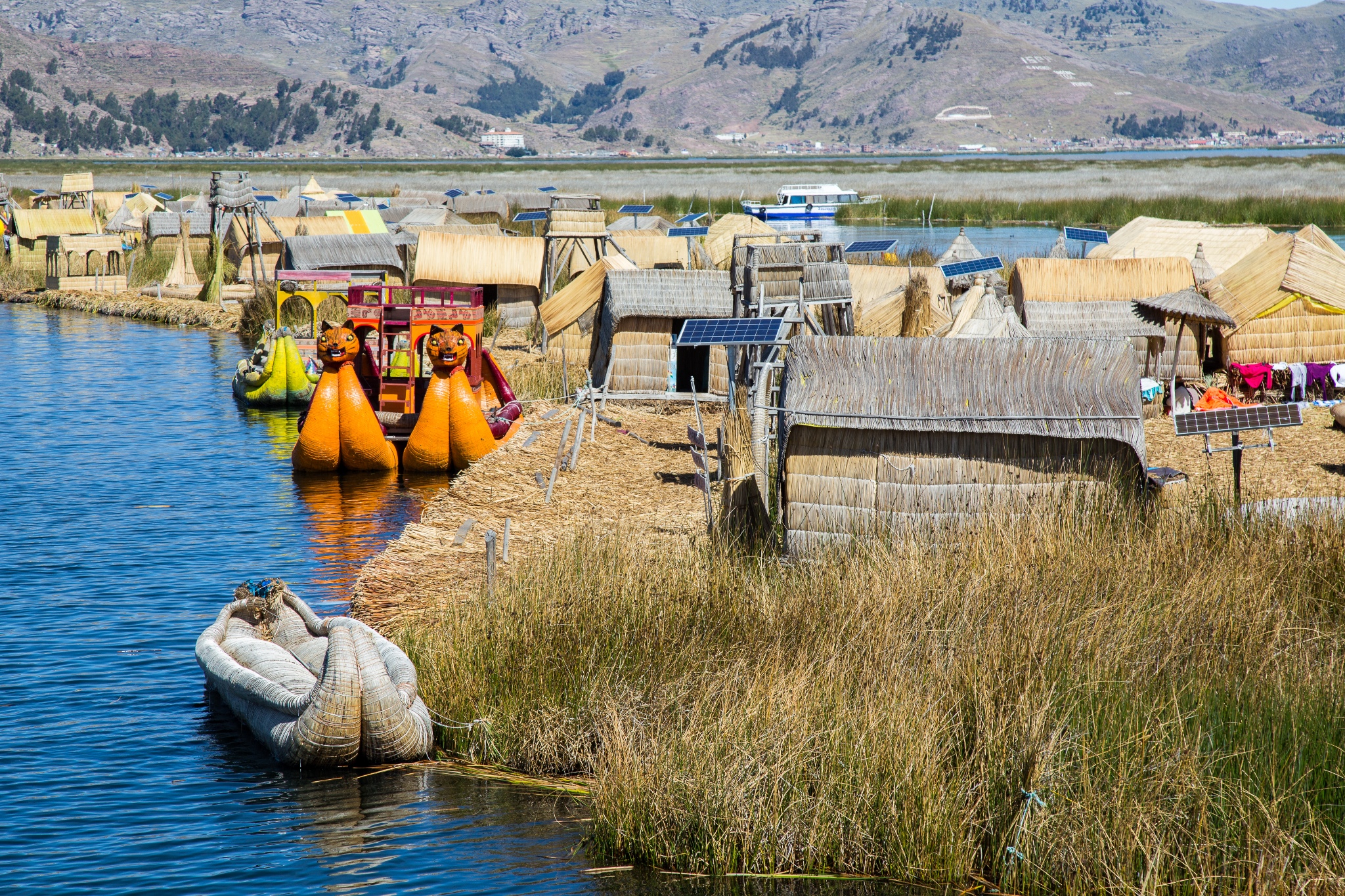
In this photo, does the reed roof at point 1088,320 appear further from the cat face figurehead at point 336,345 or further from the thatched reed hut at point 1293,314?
the cat face figurehead at point 336,345

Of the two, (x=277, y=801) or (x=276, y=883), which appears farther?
(x=277, y=801)

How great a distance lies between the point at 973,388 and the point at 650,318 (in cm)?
964

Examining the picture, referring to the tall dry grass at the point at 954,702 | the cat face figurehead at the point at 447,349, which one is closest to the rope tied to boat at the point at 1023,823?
the tall dry grass at the point at 954,702

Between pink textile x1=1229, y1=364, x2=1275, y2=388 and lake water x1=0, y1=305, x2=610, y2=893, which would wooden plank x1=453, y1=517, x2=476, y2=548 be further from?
pink textile x1=1229, y1=364, x2=1275, y2=388

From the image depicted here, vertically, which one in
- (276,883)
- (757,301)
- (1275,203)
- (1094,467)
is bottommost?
(276,883)

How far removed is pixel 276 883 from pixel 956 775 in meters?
3.57

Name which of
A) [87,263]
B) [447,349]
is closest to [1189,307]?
[447,349]

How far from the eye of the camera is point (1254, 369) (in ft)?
61.9

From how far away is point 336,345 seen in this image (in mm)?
16234

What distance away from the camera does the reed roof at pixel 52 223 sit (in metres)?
44.3

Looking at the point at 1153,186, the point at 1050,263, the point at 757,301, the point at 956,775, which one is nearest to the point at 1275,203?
the point at 1153,186

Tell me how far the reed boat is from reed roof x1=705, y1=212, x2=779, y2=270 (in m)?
21.3

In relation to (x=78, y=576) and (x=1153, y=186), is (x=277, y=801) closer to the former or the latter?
(x=78, y=576)

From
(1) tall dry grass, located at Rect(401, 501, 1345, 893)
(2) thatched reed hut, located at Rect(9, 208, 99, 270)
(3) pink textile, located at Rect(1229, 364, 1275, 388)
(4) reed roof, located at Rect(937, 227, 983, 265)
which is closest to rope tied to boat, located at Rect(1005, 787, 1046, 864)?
(1) tall dry grass, located at Rect(401, 501, 1345, 893)
